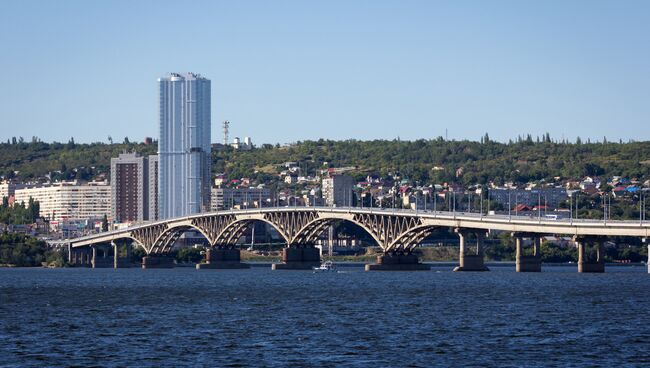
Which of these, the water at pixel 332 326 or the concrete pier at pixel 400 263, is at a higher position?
the concrete pier at pixel 400 263

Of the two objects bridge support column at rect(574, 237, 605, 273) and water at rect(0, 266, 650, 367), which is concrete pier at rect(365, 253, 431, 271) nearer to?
bridge support column at rect(574, 237, 605, 273)

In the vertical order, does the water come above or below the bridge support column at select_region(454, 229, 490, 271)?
below

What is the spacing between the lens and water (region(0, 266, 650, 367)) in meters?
71.0

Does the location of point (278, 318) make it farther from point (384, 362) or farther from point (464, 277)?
point (464, 277)

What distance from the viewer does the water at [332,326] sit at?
71.0 metres

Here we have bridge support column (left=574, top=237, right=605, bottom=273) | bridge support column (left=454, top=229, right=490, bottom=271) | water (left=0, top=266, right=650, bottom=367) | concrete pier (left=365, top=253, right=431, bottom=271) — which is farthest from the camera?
concrete pier (left=365, top=253, right=431, bottom=271)

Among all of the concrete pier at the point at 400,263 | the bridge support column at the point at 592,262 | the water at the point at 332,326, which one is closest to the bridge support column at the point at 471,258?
the bridge support column at the point at 592,262

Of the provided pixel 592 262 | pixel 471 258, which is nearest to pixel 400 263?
pixel 471 258

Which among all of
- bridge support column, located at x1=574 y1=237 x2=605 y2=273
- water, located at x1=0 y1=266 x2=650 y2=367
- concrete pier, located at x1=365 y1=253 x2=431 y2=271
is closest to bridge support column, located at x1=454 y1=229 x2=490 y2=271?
bridge support column, located at x1=574 y1=237 x2=605 y2=273

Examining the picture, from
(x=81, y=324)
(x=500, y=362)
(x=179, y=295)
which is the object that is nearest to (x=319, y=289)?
(x=179, y=295)

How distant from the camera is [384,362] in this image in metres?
69.1

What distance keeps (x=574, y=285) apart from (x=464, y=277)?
27.7 metres

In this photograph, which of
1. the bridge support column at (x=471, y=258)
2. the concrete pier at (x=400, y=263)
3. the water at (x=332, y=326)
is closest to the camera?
the water at (x=332, y=326)

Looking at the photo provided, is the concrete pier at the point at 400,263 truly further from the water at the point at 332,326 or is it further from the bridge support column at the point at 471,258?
the water at the point at 332,326
